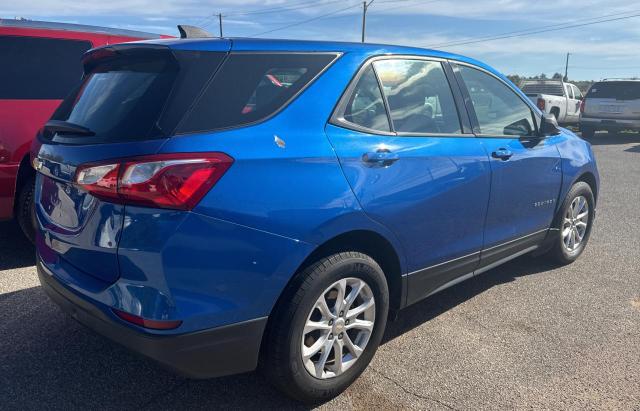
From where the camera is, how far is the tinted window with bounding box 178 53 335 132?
2.30m

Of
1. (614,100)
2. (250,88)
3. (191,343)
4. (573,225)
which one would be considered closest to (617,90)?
(614,100)

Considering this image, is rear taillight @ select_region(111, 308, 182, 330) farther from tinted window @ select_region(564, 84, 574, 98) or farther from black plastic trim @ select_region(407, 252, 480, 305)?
tinted window @ select_region(564, 84, 574, 98)

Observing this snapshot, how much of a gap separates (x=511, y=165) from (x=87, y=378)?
2.97 meters

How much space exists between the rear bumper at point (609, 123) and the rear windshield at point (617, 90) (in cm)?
69

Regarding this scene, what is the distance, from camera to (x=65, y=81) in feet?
Result: 15.9

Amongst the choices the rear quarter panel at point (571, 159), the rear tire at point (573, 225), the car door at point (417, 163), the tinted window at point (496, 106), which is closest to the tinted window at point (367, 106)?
the car door at point (417, 163)

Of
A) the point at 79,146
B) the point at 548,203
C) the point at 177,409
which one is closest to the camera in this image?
the point at 79,146

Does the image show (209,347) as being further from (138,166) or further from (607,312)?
(607,312)

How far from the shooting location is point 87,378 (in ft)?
9.60

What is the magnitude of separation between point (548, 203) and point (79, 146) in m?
3.50

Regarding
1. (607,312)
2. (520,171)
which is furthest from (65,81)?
(607,312)

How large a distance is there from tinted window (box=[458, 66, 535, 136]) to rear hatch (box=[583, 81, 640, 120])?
14.4 meters

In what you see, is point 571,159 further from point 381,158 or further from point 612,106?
point 612,106

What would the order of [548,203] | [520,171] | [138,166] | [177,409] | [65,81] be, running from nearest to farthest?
[138,166] → [177,409] → [520,171] → [548,203] → [65,81]
